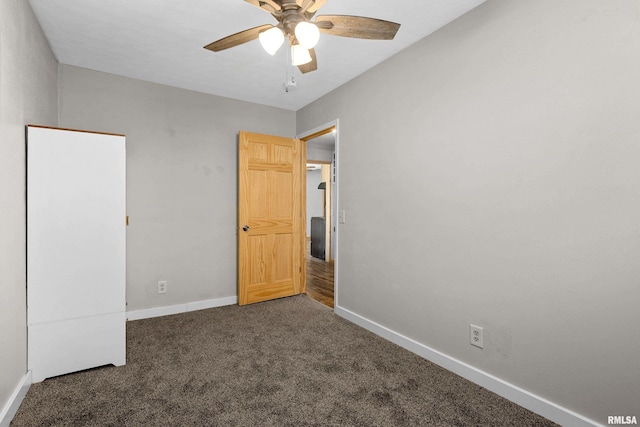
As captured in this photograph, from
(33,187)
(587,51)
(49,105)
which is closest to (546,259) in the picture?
(587,51)

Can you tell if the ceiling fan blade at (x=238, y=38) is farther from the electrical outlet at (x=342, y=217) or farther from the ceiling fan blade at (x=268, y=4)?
the electrical outlet at (x=342, y=217)

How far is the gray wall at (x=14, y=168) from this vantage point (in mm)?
1557

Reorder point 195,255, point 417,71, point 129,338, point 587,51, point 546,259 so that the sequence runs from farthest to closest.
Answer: point 195,255
point 129,338
point 417,71
point 546,259
point 587,51

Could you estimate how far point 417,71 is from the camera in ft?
7.86

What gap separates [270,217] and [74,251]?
2.00 m

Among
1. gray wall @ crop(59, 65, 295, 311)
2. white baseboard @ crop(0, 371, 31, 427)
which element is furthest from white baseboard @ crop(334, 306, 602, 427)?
white baseboard @ crop(0, 371, 31, 427)

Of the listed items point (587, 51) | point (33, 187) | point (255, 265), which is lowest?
point (255, 265)

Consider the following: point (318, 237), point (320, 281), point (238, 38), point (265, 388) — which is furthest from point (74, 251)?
point (318, 237)

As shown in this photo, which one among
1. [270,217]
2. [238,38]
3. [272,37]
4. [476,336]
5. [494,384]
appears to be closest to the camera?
[272,37]

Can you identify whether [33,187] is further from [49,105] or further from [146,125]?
[146,125]

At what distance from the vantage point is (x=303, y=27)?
4.82 ft

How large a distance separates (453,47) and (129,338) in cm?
351

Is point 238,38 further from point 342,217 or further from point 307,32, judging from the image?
point 342,217

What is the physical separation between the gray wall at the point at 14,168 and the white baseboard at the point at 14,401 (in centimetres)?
3
